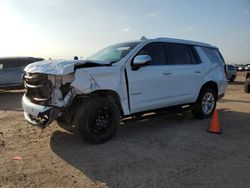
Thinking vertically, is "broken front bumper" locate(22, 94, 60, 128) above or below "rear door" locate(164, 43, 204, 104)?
below

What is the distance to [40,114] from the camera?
6.70 meters

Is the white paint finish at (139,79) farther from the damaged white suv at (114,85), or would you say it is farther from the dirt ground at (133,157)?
the dirt ground at (133,157)

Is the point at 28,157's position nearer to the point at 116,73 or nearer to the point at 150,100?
the point at 116,73

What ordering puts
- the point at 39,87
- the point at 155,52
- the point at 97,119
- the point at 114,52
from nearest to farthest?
the point at 97,119, the point at 39,87, the point at 114,52, the point at 155,52

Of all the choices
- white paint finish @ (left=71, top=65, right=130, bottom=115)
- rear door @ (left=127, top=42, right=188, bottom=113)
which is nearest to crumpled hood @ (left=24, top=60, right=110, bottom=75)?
white paint finish @ (left=71, top=65, right=130, bottom=115)

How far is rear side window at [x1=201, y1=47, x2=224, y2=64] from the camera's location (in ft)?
33.1

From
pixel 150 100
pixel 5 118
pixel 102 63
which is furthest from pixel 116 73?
pixel 5 118

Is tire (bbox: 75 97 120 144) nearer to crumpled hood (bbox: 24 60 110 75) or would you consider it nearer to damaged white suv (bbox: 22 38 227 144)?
damaged white suv (bbox: 22 38 227 144)

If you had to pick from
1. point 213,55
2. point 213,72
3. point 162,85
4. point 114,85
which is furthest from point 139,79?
point 213,55

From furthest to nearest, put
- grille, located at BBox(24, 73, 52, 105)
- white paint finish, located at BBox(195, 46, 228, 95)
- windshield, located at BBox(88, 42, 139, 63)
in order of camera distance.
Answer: white paint finish, located at BBox(195, 46, 228, 95), windshield, located at BBox(88, 42, 139, 63), grille, located at BBox(24, 73, 52, 105)

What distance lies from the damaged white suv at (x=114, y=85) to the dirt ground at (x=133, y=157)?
0.48 metres

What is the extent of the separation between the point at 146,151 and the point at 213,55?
478 centimetres

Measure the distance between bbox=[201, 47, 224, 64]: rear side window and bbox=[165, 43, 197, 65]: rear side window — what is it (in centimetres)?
72

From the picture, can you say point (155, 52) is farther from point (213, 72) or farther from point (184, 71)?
point (213, 72)
